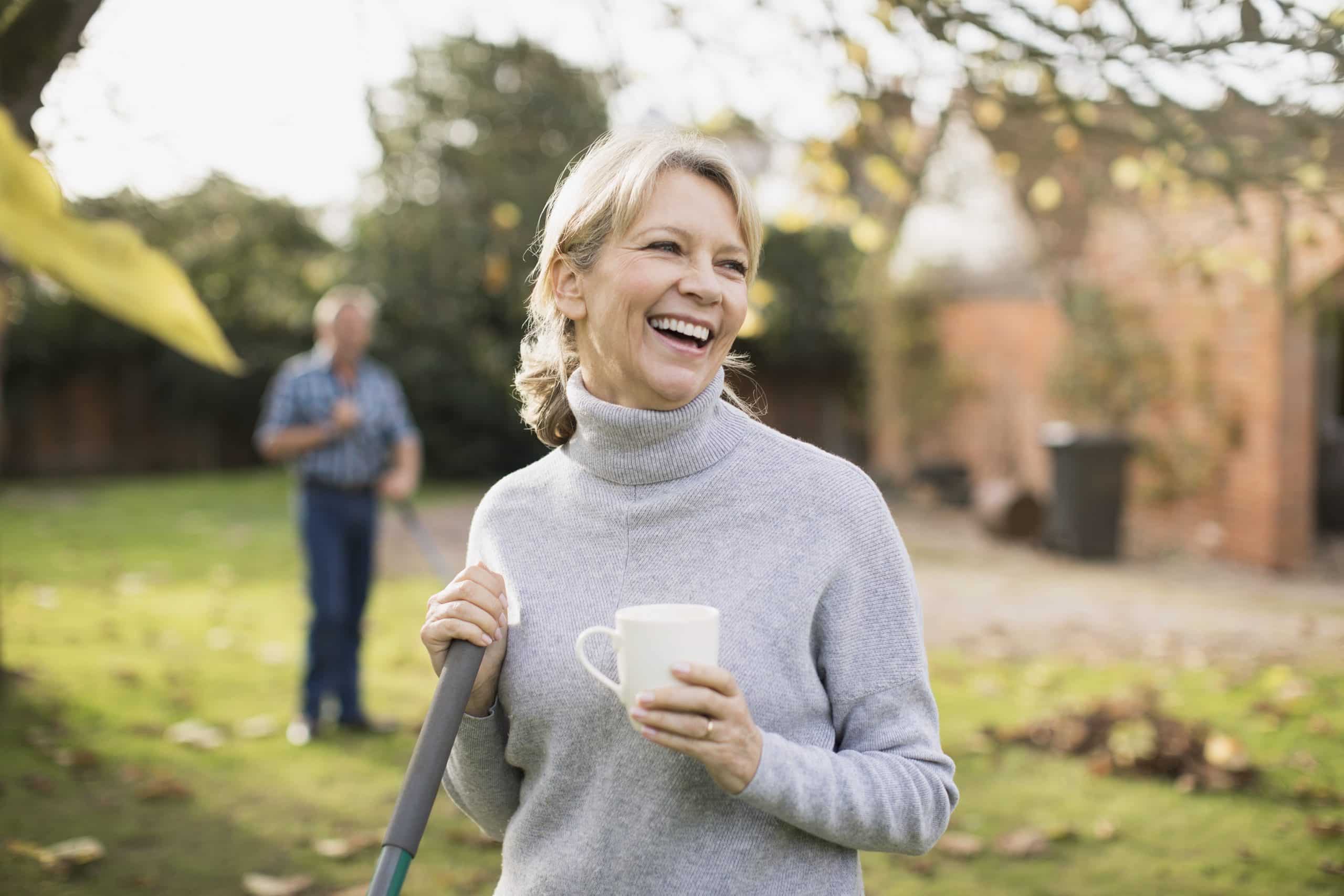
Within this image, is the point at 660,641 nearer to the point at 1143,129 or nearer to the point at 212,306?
the point at 1143,129

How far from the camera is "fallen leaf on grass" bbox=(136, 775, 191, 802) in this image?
4758 mm

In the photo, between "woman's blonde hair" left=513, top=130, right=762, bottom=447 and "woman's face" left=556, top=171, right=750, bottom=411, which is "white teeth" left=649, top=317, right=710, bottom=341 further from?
"woman's blonde hair" left=513, top=130, right=762, bottom=447

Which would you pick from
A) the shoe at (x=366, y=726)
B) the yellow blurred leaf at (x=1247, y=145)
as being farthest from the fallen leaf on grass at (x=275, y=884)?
the yellow blurred leaf at (x=1247, y=145)

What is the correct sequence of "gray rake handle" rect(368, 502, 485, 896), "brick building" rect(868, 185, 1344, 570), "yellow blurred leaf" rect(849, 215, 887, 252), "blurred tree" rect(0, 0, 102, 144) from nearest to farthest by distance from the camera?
"gray rake handle" rect(368, 502, 485, 896)
"blurred tree" rect(0, 0, 102, 144)
"yellow blurred leaf" rect(849, 215, 887, 252)
"brick building" rect(868, 185, 1344, 570)

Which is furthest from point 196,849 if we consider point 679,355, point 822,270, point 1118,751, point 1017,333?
point 822,270

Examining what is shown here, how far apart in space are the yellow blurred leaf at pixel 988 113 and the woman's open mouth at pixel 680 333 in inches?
119

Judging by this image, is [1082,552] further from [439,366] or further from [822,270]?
[439,366]

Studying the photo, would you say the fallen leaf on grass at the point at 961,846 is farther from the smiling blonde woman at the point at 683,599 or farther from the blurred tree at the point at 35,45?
the blurred tree at the point at 35,45

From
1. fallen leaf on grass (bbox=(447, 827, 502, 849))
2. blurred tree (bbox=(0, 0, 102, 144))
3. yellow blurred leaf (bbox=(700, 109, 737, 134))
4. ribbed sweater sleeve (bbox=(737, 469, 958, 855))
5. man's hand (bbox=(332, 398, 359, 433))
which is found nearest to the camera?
ribbed sweater sleeve (bbox=(737, 469, 958, 855))

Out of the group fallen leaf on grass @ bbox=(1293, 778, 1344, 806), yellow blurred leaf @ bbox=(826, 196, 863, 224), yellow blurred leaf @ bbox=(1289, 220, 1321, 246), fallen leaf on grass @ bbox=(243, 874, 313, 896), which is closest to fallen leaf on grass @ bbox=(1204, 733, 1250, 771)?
fallen leaf on grass @ bbox=(1293, 778, 1344, 806)

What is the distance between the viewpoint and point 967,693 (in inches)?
253

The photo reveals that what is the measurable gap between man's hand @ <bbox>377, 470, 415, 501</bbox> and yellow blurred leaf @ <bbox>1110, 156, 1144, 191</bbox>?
3601mm

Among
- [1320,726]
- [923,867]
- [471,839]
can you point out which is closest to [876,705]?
[923,867]

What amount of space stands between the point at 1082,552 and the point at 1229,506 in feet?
4.61
